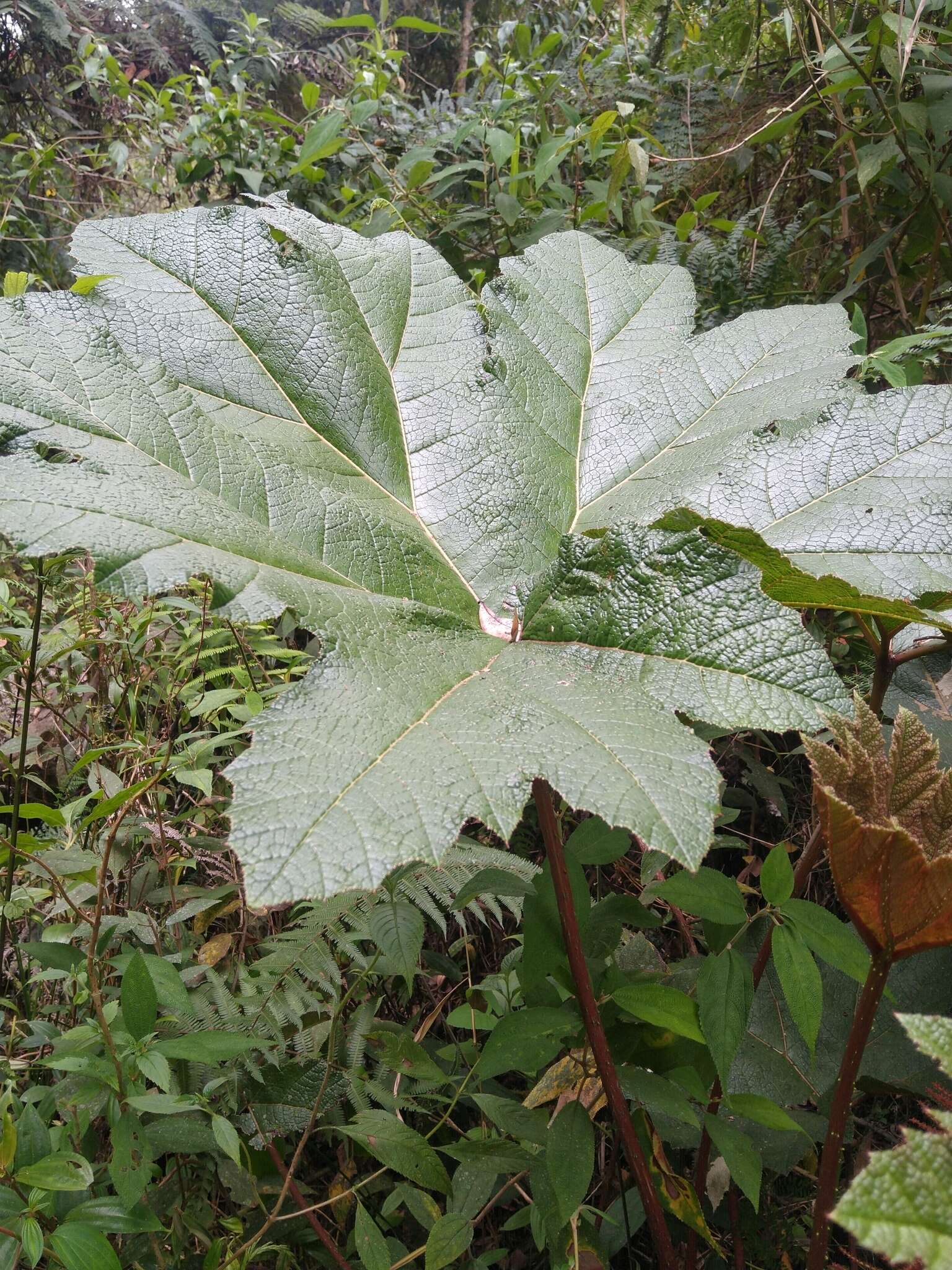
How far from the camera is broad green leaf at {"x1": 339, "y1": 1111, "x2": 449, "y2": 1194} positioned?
954 mm

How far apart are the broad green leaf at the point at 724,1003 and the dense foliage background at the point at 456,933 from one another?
31 mm

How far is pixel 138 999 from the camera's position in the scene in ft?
2.96

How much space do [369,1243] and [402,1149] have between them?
3.6 inches

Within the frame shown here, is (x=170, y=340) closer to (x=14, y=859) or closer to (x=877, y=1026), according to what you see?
(x=14, y=859)

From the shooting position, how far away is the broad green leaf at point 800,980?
759mm

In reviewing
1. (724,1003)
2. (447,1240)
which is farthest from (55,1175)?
(724,1003)

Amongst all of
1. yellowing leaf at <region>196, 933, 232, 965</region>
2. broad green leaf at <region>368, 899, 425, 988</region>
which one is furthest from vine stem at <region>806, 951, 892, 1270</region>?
yellowing leaf at <region>196, 933, 232, 965</region>

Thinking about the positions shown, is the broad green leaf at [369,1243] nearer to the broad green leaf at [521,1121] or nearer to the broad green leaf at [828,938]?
the broad green leaf at [521,1121]

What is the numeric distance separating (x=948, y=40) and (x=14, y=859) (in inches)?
97.1

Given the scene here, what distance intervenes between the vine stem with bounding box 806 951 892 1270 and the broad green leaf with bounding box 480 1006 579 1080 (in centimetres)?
23

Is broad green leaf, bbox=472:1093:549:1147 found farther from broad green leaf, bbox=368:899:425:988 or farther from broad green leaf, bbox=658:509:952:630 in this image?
broad green leaf, bbox=658:509:952:630

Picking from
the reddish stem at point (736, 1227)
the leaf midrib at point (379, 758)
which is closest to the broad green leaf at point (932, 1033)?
the leaf midrib at point (379, 758)

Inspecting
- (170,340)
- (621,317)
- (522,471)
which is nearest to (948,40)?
(621,317)

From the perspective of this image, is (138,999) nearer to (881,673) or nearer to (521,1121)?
(521,1121)
